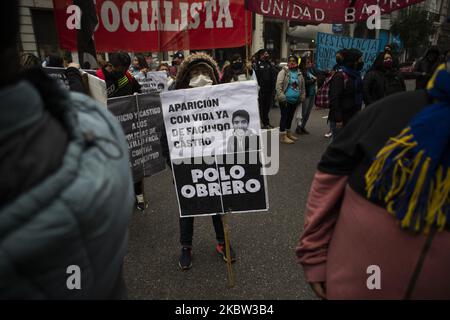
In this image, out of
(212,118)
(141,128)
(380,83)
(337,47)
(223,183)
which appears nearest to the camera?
Answer: (212,118)

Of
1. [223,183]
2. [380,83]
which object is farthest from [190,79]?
[380,83]

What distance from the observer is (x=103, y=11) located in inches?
165

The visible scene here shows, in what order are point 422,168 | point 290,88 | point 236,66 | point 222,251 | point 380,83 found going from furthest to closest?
point 236,66 → point 290,88 → point 380,83 → point 222,251 → point 422,168

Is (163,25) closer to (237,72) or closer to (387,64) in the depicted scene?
(387,64)

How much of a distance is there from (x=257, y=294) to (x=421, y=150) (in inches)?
75.9

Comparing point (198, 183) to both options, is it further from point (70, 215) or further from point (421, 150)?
point (70, 215)

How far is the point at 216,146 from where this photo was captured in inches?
102

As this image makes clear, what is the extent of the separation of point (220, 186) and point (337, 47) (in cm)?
655

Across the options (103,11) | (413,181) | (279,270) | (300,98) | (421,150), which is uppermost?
(103,11)

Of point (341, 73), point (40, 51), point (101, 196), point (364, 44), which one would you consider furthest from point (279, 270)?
point (40, 51)

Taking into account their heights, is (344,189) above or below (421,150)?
below

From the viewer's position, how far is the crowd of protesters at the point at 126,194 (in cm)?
66

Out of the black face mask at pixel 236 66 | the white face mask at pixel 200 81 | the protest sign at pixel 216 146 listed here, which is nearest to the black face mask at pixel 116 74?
the white face mask at pixel 200 81

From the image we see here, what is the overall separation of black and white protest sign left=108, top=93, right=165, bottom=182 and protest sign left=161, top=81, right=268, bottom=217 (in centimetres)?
149
